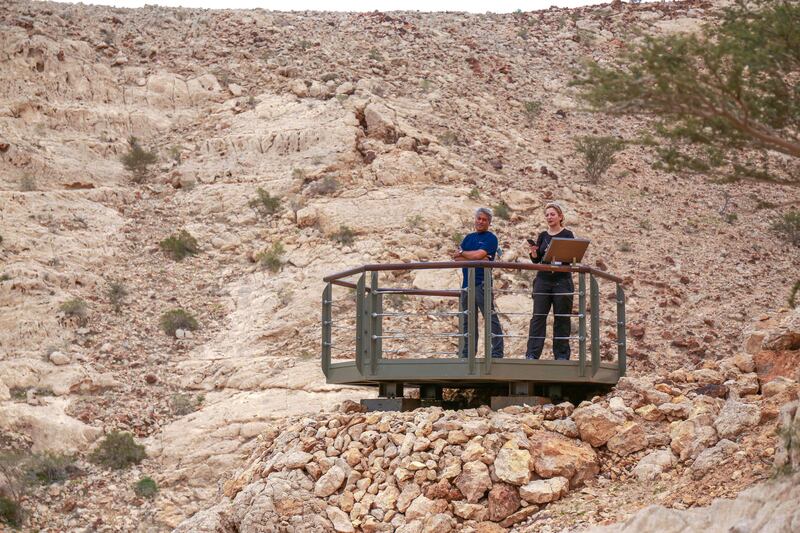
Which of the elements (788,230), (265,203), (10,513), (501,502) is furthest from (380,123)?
(501,502)

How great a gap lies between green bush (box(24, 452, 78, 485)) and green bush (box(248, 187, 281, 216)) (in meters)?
7.84

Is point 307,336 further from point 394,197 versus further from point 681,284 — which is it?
point 681,284

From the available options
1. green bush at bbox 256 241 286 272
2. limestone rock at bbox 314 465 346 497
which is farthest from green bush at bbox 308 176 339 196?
limestone rock at bbox 314 465 346 497

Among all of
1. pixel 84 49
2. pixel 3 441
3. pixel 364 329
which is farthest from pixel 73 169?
pixel 364 329

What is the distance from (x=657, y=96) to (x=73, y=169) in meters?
16.0

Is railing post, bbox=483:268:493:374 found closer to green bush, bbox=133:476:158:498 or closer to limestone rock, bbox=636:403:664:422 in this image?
limestone rock, bbox=636:403:664:422

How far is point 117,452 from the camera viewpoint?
14.2 m

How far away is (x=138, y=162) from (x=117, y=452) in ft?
31.7

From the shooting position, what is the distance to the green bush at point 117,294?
1782 centimetres

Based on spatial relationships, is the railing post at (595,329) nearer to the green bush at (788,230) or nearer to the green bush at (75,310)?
the green bush at (75,310)

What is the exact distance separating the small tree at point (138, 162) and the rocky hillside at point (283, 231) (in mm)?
220

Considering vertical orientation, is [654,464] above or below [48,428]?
above

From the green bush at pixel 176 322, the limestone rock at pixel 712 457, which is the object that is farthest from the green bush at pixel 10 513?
the limestone rock at pixel 712 457

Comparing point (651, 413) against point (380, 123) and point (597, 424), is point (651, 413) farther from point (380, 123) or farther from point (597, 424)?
point (380, 123)
